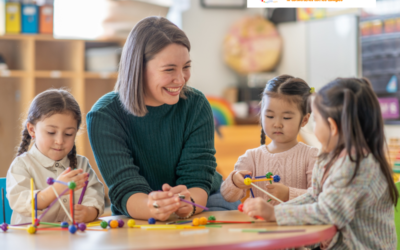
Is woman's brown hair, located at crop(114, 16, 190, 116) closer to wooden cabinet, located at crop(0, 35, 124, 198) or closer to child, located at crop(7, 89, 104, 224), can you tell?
child, located at crop(7, 89, 104, 224)

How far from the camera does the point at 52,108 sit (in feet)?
4.29

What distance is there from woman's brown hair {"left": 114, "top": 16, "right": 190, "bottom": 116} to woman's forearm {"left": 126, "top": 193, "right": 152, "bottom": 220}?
0.88 ft

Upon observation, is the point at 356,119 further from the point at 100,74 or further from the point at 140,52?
the point at 100,74

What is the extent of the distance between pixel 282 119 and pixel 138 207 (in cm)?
56

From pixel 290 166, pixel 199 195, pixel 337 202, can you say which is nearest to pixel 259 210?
pixel 337 202

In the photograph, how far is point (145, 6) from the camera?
156 inches

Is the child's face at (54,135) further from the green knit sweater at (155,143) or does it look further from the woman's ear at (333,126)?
the woman's ear at (333,126)

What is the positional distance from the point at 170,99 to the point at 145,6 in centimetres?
285

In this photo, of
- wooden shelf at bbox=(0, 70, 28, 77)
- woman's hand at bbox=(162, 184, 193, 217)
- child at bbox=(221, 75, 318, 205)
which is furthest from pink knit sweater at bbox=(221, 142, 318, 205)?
wooden shelf at bbox=(0, 70, 28, 77)

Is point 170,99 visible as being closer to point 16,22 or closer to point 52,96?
point 52,96

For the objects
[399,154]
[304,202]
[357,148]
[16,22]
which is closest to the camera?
[357,148]

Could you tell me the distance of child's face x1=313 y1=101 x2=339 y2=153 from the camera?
41.1 inches

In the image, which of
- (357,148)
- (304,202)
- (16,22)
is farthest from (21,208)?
(16,22)

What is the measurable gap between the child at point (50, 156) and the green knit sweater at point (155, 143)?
0.20ft
